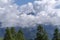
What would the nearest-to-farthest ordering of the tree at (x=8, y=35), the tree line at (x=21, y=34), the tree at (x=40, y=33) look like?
the tree at (x=8, y=35)
the tree line at (x=21, y=34)
the tree at (x=40, y=33)

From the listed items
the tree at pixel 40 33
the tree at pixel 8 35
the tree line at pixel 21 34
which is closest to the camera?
the tree at pixel 8 35

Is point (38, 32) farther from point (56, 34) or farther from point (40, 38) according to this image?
A: point (56, 34)

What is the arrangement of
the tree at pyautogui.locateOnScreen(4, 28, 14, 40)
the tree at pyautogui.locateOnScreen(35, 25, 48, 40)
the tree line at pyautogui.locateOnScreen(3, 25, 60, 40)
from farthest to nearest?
the tree at pyautogui.locateOnScreen(35, 25, 48, 40) → the tree line at pyautogui.locateOnScreen(3, 25, 60, 40) → the tree at pyautogui.locateOnScreen(4, 28, 14, 40)

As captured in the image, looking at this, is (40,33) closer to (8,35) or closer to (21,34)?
(21,34)

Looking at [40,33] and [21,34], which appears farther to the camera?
[21,34]

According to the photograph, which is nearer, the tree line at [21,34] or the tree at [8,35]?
the tree at [8,35]

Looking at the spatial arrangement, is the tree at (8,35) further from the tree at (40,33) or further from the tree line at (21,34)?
the tree at (40,33)

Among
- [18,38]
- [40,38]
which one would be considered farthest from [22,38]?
[40,38]

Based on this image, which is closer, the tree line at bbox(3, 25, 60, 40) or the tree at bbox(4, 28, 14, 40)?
the tree at bbox(4, 28, 14, 40)

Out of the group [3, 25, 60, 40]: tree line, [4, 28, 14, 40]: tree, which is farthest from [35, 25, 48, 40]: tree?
[4, 28, 14, 40]: tree

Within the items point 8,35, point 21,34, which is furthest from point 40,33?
point 8,35

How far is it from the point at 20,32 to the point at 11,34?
47.0 feet

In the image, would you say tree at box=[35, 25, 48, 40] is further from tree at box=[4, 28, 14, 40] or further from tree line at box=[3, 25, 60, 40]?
tree at box=[4, 28, 14, 40]

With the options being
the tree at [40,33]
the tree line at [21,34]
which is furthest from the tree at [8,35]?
the tree at [40,33]
